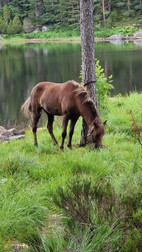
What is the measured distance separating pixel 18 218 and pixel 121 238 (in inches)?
39.1

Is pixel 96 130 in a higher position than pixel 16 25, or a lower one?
lower

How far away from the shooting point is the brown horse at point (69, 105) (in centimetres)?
535

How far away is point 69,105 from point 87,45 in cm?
126

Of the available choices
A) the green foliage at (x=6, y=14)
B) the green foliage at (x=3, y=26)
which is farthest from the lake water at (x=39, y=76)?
the green foliage at (x=6, y=14)

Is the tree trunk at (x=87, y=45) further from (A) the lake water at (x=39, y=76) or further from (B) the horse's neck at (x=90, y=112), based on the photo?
(A) the lake water at (x=39, y=76)

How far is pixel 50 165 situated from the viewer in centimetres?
449

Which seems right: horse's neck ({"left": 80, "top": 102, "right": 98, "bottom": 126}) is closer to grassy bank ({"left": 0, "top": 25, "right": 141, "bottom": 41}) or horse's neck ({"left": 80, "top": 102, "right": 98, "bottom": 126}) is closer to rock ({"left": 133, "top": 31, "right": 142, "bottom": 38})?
rock ({"left": 133, "top": 31, "right": 142, "bottom": 38})

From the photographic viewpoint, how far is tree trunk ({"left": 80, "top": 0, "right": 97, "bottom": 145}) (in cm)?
568

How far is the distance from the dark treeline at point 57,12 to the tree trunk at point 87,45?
180 ft

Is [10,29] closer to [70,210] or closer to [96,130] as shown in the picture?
[96,130]

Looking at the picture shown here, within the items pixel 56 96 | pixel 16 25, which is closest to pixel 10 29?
pixel 16 25

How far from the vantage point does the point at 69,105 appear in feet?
18.3

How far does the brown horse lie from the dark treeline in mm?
55124

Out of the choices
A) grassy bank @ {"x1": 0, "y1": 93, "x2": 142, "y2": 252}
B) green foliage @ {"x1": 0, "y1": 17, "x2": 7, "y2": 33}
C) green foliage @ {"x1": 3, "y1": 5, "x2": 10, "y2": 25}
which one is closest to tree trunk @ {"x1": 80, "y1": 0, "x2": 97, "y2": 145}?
grassy bank @ {"x1": 0, "y1": 93, "x2": 142, "y2": 252}
